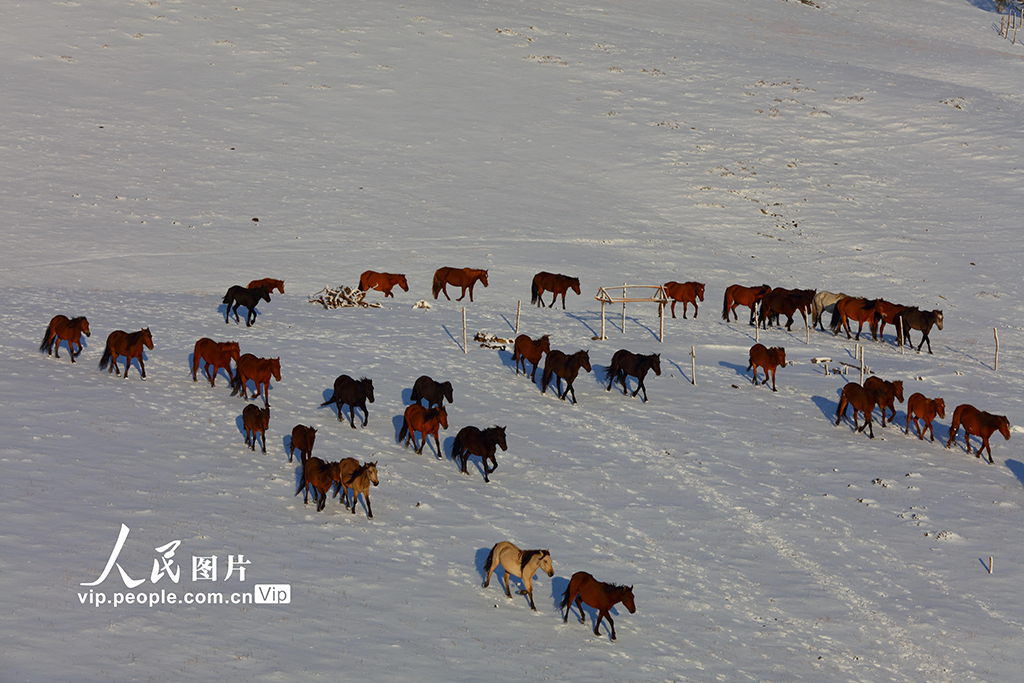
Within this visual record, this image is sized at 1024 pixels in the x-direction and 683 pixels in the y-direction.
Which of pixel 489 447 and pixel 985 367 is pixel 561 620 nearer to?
pixel 489 447

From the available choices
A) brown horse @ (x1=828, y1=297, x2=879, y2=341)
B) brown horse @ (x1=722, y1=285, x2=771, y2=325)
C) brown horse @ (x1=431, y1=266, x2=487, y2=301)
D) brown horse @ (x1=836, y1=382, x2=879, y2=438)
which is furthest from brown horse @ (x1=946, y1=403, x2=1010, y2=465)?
brown horse @ (x1=431, y1=266, x2=487, y2=301)

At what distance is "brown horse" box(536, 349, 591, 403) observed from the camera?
80.1 feet

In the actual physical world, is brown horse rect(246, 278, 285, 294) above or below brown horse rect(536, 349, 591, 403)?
above

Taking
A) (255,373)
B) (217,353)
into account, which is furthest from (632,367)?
(217,353)

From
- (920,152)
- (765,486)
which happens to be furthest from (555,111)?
(765,486)

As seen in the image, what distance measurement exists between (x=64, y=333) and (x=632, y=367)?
48.3 feet

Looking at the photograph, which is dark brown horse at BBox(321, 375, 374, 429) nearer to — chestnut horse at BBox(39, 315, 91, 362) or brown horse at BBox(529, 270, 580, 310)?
chestnut horse at BBox(39, 315, 91, 362)

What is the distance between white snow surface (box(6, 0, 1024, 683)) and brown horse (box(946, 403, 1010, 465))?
652mm

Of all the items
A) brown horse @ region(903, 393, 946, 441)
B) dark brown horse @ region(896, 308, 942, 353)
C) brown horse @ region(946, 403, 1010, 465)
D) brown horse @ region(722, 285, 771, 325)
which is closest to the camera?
brown horse @ region(946, 403, 1010, 465)

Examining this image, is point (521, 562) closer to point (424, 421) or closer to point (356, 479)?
point (356, 479)

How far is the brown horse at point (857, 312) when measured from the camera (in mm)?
31359

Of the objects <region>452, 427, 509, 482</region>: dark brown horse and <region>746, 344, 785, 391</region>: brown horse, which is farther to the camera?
<region>746, 344, 785, 391</region>: brown horse

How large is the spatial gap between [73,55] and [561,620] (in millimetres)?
48671

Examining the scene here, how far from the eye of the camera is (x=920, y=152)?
5225cm
